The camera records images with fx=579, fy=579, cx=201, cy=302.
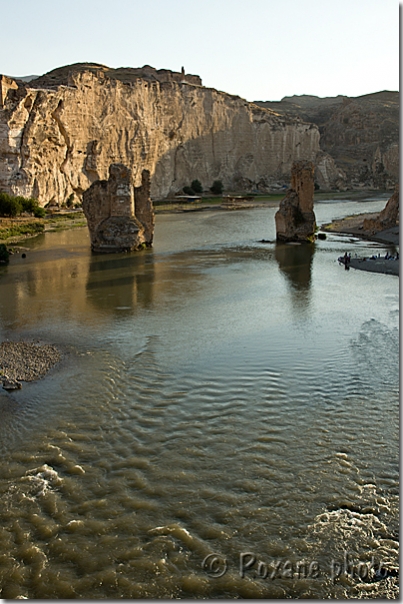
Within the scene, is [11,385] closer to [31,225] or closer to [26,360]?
[26,360]

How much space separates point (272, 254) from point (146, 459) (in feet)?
67.7

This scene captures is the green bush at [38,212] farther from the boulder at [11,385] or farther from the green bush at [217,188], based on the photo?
the green bush at [217,188]

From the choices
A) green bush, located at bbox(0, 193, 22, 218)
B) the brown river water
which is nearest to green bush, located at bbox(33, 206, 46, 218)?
green bush, located at bbox(0, 193, 22, 218)

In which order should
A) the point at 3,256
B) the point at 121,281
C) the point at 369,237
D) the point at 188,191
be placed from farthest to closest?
the point at 188,191
the point at 369,237
the point at 3,256
the point at 121,281

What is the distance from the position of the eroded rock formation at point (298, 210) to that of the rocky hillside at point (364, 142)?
2075 inches

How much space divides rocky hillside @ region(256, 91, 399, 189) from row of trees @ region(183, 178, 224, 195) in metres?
22.4

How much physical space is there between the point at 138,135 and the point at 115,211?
3414 centimetres

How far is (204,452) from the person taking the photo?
8609 mm

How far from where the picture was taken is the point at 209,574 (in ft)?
20.2

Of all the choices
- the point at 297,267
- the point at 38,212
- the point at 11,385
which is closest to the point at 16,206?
the point at 38,212

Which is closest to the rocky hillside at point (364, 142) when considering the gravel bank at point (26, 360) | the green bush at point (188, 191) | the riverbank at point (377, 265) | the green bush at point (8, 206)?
the green bush at point (188, 191)

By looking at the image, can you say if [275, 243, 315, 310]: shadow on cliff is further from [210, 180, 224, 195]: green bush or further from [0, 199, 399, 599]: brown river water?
[210, 180, 224, 195]: green bush

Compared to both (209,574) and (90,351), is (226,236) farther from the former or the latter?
(209,574)

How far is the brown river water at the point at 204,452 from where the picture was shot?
Answer: 625cm
